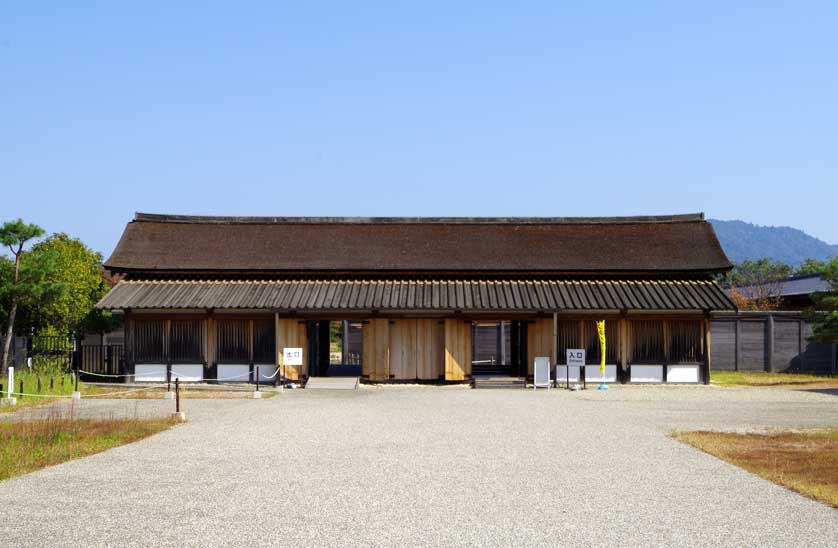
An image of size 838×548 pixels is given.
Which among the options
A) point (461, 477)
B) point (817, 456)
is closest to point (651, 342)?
point (817, 456)

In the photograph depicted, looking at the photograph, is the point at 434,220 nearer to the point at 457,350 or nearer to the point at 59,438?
the point at 457,350

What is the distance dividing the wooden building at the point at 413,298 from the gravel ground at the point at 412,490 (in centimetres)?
1091

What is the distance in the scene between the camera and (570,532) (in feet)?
29.0

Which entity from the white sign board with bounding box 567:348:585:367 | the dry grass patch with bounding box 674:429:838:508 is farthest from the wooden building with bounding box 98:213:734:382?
the dry grass patch with bounding box 674:429:838:508

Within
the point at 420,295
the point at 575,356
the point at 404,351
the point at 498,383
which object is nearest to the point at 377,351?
the point at 404,351

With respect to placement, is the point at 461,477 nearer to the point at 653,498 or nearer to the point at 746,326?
the point at 653,498

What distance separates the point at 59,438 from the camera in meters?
15.4

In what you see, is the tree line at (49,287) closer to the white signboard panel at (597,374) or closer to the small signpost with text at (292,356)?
the small signpost with text at (292,356)

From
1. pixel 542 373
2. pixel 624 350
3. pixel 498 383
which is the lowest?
pixel 498 383

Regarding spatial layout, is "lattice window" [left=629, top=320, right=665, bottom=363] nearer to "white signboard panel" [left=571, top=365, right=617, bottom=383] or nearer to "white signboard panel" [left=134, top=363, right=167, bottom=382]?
"white signboard panel" [left=571, top=365, right=617, bottom=383]

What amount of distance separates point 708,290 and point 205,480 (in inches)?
907

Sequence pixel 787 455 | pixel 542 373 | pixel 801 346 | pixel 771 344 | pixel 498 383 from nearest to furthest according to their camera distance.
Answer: pixel 787 455, pixel 542 373, pixel 498 383, pixel 771 344, pixel 801 346

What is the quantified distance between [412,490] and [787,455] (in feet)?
21.7

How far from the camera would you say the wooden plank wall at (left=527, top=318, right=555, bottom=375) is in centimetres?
3033
